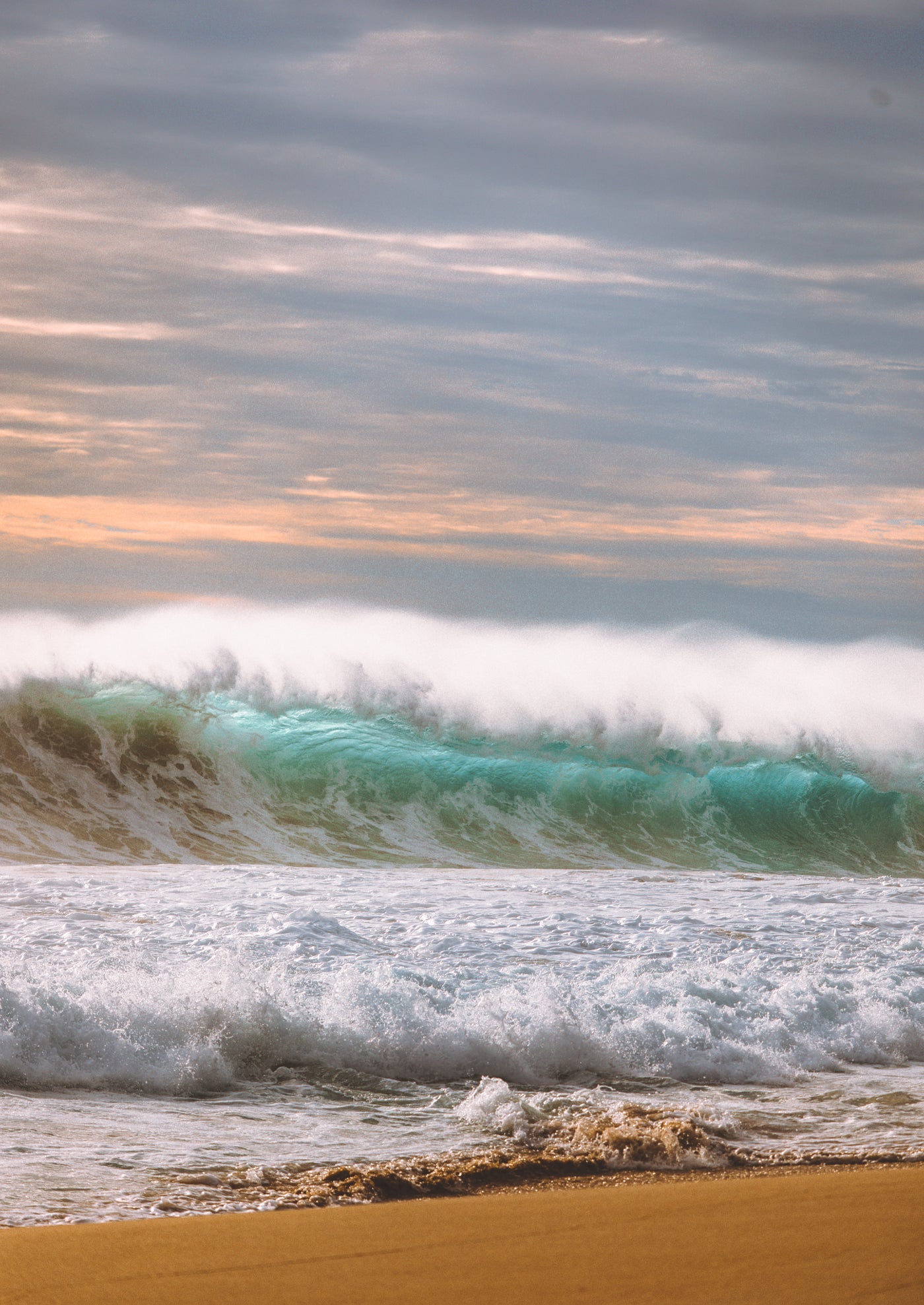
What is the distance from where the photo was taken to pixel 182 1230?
117 inches

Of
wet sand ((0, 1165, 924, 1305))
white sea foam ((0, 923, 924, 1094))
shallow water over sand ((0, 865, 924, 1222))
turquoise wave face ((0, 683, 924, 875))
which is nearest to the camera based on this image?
wet sand ((0, 1165, 924, 1305))

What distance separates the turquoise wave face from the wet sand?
375 inches

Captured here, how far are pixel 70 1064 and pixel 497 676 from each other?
14297mm

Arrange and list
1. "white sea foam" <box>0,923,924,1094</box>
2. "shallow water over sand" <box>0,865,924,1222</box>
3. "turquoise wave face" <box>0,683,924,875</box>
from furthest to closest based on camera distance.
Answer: "turquoise wave face" <box>0,683,924,875</box> < "white sea foam" <box>0,923,924,1094</box> < "shallow water over sand" <box>0,865,924,1222</box>

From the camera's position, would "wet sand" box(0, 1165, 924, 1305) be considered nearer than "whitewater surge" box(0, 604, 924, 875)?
Yes

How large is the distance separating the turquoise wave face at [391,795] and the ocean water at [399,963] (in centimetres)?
5

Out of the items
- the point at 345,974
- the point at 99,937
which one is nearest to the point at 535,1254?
the point at 345,974

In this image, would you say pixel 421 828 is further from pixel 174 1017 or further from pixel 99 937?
pixel 174 1017

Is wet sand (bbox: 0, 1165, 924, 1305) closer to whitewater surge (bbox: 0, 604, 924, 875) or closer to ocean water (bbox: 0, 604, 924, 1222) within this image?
ocean water (bbox: 0, 604, 924, 1222)

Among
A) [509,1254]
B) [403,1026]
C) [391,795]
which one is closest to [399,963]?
[403,1026]

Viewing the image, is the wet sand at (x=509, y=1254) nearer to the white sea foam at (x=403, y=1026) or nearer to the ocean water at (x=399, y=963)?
the ocean water at (x=399, y=963)

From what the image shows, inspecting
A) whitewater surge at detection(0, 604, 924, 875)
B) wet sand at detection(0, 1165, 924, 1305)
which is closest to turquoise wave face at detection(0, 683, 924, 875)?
whitewater surge at detection(0, 604, 924, 875)

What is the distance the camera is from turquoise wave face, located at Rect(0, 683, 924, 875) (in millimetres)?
13414

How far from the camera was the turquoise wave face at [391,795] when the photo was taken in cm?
1341
